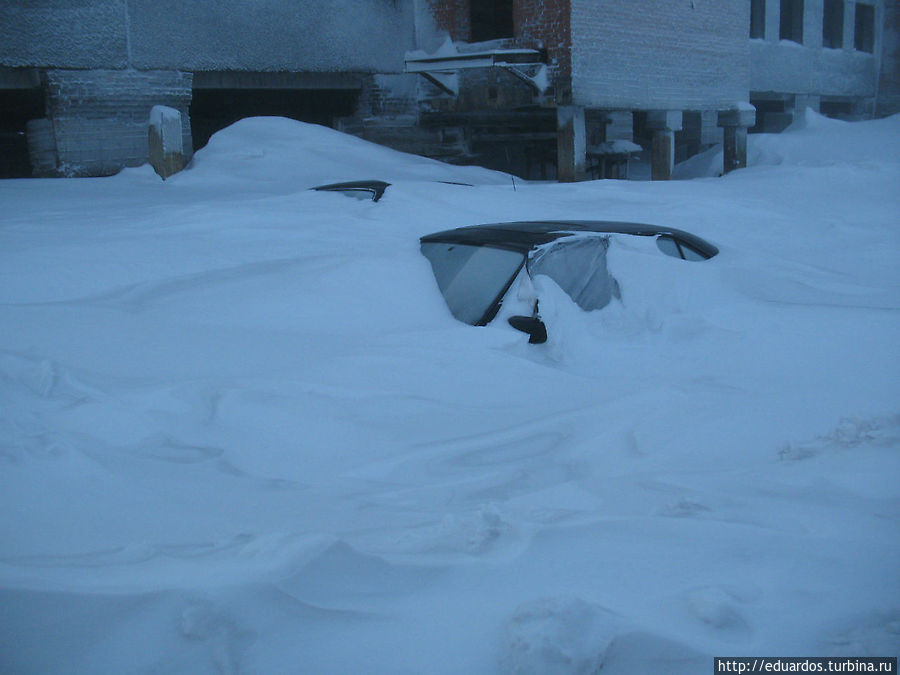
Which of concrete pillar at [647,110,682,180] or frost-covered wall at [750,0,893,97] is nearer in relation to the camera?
concrete pillar at [647,110,682,180]

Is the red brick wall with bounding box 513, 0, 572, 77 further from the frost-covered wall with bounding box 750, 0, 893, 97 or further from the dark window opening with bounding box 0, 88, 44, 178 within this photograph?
the frost-covered wall with bounding box 750, 0, 893, 97

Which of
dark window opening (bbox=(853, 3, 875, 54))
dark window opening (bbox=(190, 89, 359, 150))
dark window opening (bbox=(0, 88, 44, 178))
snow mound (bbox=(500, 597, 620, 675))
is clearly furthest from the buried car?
dark window opening (bbox=(853, 3, 875, 54))

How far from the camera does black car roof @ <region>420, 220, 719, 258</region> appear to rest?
554 centimetres

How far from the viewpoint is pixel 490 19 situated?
14.3 m

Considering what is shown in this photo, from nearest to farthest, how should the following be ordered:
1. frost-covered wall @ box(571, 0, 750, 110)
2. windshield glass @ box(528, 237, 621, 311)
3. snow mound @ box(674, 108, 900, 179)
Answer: windshield glass @ box(528, 237, 621, 311)
frost-covered wall @ box(571, 0, 750, 110)
snow mound @ box(674, 108, 900, 179)

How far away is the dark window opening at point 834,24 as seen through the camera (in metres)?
21.7

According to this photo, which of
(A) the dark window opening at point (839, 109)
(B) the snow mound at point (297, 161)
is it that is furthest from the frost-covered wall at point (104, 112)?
(A) the dark window opening at point (839, 109)

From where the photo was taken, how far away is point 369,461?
12.0 feet

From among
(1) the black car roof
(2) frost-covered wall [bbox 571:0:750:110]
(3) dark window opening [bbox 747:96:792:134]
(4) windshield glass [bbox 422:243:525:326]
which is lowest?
(4) windshield glass [bbox 422:243:525:326]

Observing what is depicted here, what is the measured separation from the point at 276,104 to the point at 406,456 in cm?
1176

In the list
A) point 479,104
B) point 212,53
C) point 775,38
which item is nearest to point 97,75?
point 212,53

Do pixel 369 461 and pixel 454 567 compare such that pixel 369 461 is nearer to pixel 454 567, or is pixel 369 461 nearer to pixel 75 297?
pixel 454 567

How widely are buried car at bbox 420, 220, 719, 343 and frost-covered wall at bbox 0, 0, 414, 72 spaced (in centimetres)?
666

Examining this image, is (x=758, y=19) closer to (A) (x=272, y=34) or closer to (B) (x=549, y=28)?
(B) (x=549, y=28)
